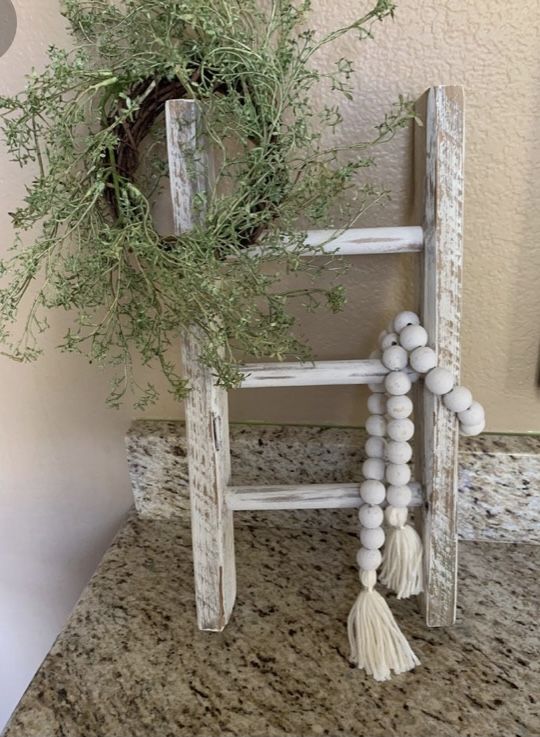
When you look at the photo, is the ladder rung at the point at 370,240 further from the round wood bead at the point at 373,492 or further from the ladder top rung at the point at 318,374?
the round wood bead at the point at 373,492

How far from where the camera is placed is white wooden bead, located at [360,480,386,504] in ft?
1.96

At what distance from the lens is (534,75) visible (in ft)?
1.95

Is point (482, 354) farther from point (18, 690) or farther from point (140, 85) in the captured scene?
point (18, 690)

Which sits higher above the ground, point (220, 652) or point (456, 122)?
point (456, 122)

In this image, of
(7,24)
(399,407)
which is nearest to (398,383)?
(399,407)

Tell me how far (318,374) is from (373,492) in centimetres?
13

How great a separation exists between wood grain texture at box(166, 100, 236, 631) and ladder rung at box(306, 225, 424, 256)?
120mm

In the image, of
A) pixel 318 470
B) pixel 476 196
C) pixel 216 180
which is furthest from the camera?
pixel 318 470

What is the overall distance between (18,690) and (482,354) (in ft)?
3.08

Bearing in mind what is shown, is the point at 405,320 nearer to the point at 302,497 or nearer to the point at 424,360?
the point at 424,360

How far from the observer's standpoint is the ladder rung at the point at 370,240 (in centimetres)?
55

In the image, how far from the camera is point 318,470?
74 cm

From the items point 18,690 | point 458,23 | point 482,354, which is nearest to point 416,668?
point 482,354

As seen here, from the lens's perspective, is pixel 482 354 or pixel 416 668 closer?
pixel 416 668
